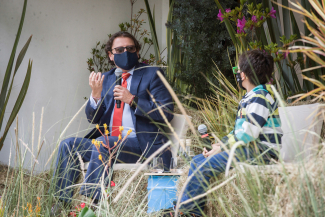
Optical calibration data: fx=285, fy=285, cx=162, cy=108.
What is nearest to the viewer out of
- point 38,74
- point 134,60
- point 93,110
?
point 93,110

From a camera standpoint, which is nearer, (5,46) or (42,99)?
(5,46)

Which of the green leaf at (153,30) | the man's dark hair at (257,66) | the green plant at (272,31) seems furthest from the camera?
the green leaf at (153,30)

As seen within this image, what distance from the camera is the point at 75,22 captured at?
12.2 feet

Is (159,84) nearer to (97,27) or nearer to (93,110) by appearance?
(93,110)

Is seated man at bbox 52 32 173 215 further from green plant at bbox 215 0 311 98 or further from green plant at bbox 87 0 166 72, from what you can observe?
green plant at bbox 87 0 166 72

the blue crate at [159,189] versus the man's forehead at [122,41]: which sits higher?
the man's forehead at [122,41]

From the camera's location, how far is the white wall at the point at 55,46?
3275 mm

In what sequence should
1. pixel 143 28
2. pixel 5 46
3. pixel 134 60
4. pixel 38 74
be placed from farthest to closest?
pixel 143 28 → pixel 38 74 → pixel 5 46 → pixel 134 60

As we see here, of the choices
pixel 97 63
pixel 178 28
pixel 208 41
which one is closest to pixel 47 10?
pixel 97 63

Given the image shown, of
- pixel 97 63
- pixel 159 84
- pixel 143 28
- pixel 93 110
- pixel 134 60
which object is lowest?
pixel 93 110

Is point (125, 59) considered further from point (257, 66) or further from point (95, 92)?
point (257, 66)

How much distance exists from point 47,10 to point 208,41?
6.70ft

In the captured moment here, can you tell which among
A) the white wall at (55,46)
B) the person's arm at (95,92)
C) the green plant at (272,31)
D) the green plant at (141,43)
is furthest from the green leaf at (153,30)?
the person's arm at (95,92)

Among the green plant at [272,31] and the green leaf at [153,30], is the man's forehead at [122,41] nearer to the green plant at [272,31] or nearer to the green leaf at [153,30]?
the green plant at [272,31]
